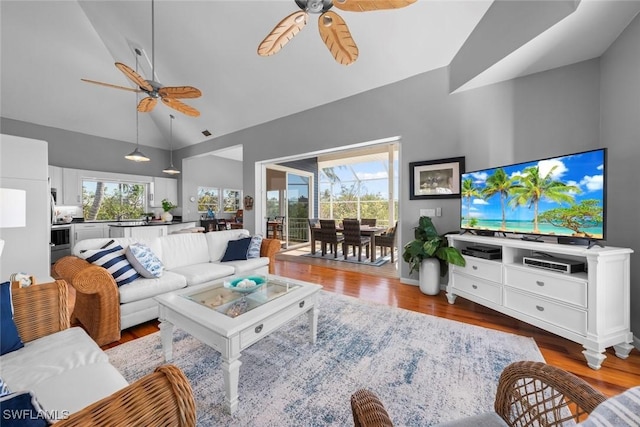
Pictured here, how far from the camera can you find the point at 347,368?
5.68 feet

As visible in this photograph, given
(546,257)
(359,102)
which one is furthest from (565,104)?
(359,102)

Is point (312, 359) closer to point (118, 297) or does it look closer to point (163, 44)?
point (118, 297)

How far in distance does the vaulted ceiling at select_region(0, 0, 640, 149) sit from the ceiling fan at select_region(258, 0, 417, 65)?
4.58 ft

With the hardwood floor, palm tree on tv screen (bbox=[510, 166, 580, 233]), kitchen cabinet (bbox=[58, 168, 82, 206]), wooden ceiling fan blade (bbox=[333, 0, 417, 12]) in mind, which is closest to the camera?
wooden ceiling fan blade (bbox=[333, 0, 417, 12])

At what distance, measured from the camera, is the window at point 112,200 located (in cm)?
596

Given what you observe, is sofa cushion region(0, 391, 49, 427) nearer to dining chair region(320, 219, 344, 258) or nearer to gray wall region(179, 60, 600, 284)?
gray wall region(179, 60, 600, 284)

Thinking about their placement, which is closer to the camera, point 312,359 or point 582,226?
point 312,359

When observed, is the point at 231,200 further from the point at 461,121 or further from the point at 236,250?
the point at 461,121

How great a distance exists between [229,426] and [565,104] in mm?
4070

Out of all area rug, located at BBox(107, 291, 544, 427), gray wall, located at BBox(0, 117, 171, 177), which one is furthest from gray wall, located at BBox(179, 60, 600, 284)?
gray wall, located at BBox(0, 117, 171, 177)

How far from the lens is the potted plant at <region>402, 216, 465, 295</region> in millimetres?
3035

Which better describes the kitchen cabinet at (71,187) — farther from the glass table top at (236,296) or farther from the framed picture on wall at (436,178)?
the framed picture on wall at (436,178)

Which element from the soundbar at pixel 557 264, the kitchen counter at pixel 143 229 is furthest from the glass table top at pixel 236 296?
the kitchen counter at pixel 143 229

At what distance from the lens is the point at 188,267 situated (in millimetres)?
2979
